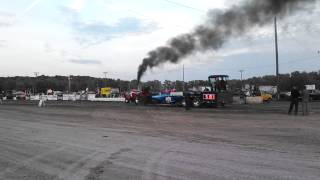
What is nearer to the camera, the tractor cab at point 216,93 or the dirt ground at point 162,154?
the dirt ground at point 162,154

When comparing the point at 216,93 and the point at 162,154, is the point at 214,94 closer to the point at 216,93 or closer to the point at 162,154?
the point at 216,93

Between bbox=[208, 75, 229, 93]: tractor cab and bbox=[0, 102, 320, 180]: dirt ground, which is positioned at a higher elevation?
bbox=[208, 75, 229, 93]: tractor cab

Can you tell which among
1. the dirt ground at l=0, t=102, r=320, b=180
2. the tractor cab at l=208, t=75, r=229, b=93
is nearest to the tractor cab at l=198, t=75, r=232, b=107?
the tractor cab at l=208, t=75, r=229, b=93

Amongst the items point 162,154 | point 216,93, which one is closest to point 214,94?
point 216,93

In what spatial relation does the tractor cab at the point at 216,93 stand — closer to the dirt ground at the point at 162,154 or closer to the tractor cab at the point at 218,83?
the tractor cab at the point at 218,83

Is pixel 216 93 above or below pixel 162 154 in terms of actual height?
above

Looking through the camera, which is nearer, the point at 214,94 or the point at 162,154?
the point at 162,154

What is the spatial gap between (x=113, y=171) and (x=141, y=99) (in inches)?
1503

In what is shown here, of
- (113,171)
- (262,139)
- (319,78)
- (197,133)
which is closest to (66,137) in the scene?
(197,133)

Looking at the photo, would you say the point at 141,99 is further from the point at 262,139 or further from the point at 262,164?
the point at 262,164

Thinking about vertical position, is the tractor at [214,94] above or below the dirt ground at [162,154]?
above

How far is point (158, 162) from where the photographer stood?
11820 millimetres

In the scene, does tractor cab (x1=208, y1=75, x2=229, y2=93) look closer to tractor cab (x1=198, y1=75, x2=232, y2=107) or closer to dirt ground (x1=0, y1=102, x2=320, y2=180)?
tractor cab (x1=198, y1=75, x2=232, y2=107)

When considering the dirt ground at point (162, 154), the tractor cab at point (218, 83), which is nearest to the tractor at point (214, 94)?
the tractor cab at point (218, 83)
